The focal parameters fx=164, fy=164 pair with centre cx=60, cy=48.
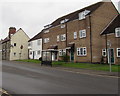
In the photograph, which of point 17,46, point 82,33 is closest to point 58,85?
point 82,33

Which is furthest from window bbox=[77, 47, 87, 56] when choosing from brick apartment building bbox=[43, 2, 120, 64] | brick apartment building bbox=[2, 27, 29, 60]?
brick apartment building bbox=[2, 27, 29, 60]

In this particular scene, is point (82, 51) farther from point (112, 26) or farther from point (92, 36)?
point (112, 26)

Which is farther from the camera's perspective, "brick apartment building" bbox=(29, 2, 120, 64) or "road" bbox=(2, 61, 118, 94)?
"brick apartment building" bbox=(29, 2, 120, 64)

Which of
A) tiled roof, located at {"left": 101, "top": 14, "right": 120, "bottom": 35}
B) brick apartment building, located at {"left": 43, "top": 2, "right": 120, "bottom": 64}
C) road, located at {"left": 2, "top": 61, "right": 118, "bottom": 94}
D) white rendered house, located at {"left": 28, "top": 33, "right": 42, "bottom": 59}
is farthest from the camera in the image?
white rendered house, located at {"left": 28, "top": 33, "right": 42, "bottom": 59}

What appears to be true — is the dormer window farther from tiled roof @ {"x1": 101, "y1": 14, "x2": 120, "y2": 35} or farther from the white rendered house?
the white rendered house

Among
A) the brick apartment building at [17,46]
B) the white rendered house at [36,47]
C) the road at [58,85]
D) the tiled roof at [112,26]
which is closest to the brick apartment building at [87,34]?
the tiled roof at [112,26]

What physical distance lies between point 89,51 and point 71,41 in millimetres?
5608

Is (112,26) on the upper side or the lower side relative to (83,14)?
lower

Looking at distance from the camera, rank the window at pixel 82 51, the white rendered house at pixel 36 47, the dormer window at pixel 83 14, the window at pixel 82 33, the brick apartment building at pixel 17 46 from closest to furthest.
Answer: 1. the window at pixel 82 51
2. the window at pixel 82 33
3. the dormer window at pixel 83 14
4. the white rendered house at pixel 36 47
5. the brick apartment building at pixel 17 46

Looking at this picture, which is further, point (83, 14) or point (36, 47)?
point (36, 47)

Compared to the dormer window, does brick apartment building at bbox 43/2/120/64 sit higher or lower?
lower

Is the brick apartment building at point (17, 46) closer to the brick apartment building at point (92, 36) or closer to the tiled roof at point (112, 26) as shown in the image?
the brick apartment building at point (92, 36)

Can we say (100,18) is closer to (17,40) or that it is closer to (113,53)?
(113,53)

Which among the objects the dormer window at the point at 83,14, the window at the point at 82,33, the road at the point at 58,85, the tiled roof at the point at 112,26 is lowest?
the road at the point at 58,85
